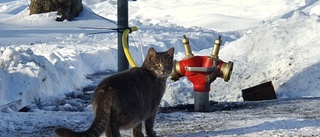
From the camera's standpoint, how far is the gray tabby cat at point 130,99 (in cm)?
611

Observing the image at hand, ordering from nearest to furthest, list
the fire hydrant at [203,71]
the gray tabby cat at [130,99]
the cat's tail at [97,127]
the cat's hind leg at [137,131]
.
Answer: the cat's tail at [97,127] → the gray tabby cat at [130,99] → the cat's hind leg at [137,131] → the fire hydrant at [203,71]

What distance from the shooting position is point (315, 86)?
11641 mm

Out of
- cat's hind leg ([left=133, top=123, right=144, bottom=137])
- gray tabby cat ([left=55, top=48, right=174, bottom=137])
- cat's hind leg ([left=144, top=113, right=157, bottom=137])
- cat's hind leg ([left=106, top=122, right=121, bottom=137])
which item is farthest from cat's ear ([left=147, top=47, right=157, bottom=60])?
cat's hind leg ([left=106, top=122, right=121, bottom=137])

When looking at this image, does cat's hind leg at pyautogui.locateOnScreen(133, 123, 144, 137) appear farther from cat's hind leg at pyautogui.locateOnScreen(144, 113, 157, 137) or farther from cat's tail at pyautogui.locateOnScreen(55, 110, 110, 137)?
cat's tail at pyautogui.locateOnScreen(55, 110, 110, 137)

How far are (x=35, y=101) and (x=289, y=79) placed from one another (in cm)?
425

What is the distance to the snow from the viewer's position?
7.83 metres

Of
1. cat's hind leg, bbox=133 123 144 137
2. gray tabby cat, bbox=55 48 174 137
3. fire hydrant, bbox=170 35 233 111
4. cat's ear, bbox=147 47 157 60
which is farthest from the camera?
fire hydrant, bbox=170 35 233 111

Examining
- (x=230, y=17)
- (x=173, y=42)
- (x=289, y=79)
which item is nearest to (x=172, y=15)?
(x=230, y=17)

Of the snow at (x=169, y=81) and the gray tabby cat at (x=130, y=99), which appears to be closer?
the gray tabby cat at (x=130, y=99)

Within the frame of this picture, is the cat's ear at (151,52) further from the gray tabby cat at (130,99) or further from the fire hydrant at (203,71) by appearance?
the fire hydrant at (203,71)

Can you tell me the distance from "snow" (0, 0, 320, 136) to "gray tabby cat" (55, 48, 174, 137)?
0.54 meters

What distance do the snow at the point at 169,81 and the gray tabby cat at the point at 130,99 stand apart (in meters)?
0.54

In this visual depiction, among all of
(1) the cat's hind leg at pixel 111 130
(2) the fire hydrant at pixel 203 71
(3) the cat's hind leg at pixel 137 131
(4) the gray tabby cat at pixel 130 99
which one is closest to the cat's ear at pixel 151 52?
(4) the gray tabby cat at pixel 130 99

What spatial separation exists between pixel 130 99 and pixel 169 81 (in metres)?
6.54
